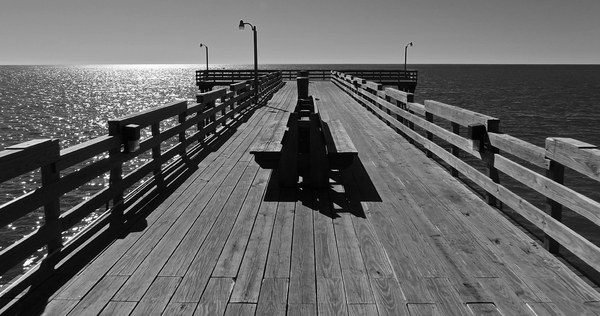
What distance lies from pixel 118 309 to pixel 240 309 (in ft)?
2.67

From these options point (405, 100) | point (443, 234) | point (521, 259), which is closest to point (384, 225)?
point (443, 234)

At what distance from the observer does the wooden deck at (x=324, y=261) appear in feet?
11.8

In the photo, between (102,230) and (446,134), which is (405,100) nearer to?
(446,134)

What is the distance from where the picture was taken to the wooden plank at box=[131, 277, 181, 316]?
350 centimetres

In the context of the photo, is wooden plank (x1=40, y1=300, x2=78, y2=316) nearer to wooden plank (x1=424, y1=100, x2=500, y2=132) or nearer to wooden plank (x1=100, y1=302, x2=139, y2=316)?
wooden plank (x1=100, y1=302, x2=139, y2=316)

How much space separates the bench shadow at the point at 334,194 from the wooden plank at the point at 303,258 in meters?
0.16

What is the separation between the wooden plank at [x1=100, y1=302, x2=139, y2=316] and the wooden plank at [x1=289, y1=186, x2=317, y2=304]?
1077mm

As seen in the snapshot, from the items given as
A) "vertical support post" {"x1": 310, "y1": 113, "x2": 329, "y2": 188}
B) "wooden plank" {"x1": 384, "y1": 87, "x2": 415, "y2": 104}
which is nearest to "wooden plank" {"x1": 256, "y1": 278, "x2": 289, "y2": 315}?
"vertical support post" {"x1": 310, "y1": 113, "x2": 329, "y2": 188}

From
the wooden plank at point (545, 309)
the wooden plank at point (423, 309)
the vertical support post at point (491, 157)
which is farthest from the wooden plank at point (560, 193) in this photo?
the wooden plank at point (423, 309)

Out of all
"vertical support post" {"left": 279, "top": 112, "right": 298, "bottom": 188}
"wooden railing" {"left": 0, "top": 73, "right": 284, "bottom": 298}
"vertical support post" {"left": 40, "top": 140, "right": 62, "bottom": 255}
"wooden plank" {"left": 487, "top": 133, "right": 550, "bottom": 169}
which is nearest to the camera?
"wooden railing" {"left": 0, "top": 73, "right": 284, "bottom": 298}

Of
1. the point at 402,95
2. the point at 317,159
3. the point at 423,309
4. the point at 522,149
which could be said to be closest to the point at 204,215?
the point at 317,159

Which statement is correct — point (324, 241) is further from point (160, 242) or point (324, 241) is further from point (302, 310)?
point (160, 242)

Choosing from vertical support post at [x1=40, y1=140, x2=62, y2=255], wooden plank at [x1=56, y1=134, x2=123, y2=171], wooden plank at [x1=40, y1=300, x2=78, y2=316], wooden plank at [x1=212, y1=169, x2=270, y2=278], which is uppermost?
wooden plank at [x1=56, y1=134, x2=123, y2=171]

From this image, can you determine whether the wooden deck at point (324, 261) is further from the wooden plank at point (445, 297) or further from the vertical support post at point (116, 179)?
the vertical support post at point (116, 179)
